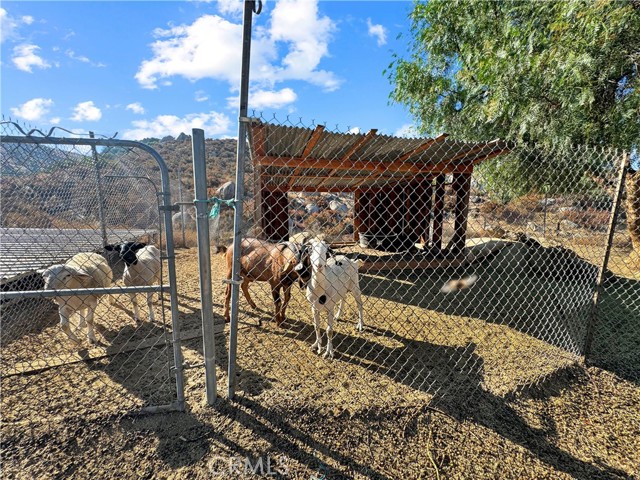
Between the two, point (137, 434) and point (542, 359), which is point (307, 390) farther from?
point (542, 359)

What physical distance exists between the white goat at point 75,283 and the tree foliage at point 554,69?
7183mm

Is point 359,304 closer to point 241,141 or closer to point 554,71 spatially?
point 241,141

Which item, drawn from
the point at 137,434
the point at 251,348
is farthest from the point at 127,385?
the point at 251,348

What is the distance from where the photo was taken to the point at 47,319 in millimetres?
4332

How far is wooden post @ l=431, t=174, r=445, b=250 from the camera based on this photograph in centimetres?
821

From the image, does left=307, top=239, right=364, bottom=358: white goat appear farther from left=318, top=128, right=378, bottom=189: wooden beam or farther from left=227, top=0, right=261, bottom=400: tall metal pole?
left=318, top=128, right=378, bottom=189: wooden beam

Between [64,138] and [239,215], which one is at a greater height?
[64,138]

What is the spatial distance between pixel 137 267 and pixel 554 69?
737 centimetres

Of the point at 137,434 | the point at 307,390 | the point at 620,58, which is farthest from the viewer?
the point at 620,58

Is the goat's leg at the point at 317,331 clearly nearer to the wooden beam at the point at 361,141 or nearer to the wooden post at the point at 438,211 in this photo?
the wooden beam at the point at 361,141

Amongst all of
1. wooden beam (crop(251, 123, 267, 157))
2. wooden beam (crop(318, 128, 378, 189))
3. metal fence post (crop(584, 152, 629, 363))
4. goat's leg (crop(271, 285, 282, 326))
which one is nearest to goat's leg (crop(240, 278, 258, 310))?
goat's leg (crop(271, 285, 282, 326))

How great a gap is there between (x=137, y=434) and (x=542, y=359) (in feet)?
13.3

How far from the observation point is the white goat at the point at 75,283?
3.11 m

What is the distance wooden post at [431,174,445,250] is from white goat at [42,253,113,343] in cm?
762
